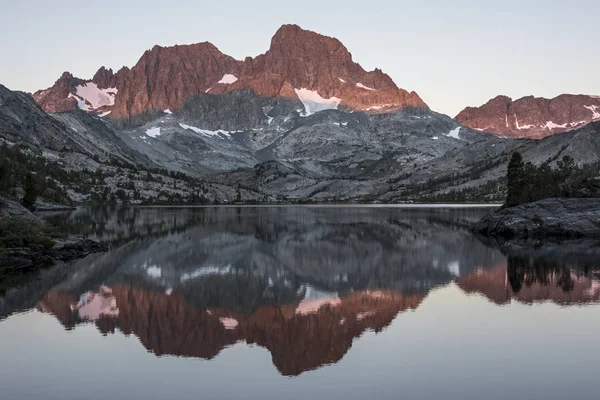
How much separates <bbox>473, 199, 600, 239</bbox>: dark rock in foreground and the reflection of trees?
4132 centimetres

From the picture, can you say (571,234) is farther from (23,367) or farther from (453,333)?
(23,367)

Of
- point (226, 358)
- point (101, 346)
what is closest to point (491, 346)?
point (226, 358)

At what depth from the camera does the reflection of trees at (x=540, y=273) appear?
60778 mm

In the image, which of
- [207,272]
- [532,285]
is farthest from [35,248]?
[532,285]

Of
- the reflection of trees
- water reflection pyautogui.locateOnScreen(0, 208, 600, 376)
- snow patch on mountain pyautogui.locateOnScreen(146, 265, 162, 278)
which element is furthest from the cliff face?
the reflection of trees

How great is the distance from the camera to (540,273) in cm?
6800

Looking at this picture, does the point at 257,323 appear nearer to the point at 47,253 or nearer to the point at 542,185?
the point at 47,253

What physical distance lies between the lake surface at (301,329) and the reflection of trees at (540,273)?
0.67 ft

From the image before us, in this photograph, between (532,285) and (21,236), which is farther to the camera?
(21,236)

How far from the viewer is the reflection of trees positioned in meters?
60.8

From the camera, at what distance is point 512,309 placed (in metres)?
48.8

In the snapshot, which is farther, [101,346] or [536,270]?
[536,270]

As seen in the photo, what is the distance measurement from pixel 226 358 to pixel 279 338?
5595mm

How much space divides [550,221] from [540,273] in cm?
5588
